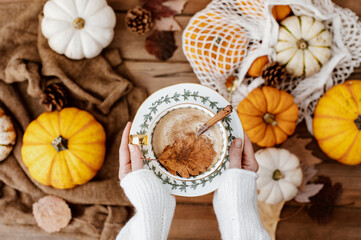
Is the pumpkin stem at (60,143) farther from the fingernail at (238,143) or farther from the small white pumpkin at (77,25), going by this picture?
the fingernail at (238,143)

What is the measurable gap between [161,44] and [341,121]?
831 mm

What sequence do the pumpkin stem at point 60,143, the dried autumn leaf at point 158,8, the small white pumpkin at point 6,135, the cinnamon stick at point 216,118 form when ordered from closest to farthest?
the cinnamon stick at point 216,118 → the pumpkin stem at point 60,143 → the small white pumpkin at point 6,135 → the dried autumn leaf at point 158,8

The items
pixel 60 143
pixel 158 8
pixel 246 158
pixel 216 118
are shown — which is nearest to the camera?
pixel 216 118

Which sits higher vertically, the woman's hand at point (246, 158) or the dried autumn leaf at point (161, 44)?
the dried autumn leaf at point (161, 44)

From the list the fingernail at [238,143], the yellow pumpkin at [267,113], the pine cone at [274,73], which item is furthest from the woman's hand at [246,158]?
the pine cone at [274,73]

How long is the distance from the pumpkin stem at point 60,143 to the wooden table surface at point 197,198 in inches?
16.4

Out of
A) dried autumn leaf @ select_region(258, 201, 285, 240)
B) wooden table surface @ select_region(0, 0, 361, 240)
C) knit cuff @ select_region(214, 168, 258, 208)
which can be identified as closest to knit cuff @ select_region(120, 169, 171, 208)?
knit cuff @ select_region(214, 168, 258, 208)

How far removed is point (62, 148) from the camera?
3.90 feet

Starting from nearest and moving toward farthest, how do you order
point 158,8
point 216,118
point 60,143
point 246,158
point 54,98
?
1. point 216,118
2. point 246,158
3. point 60,143
4. point 54,98
5. point 158,8

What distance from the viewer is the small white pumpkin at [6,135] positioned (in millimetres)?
1269

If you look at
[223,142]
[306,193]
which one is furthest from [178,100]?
[306,193]

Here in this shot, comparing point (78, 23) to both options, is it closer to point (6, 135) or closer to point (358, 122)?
point (6, 135)

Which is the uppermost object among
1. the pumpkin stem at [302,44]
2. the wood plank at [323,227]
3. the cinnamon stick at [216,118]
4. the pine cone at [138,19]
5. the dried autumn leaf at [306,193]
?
the pine cone at [138,19]

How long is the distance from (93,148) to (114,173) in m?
0.19
